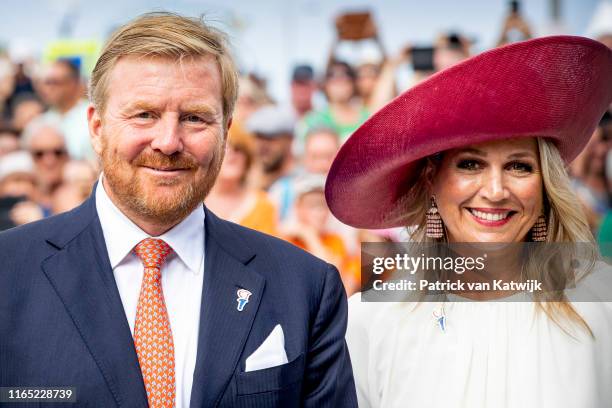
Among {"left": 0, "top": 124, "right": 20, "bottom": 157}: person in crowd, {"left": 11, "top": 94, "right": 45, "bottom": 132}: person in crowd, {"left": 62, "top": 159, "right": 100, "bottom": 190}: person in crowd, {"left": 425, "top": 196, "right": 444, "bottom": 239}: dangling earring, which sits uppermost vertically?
{"left": 11, "top": 94, "right": 45, "bottom": 132}: person in crowd

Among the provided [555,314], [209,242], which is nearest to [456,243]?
[555,314]

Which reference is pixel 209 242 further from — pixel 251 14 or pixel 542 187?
pixel 251 14

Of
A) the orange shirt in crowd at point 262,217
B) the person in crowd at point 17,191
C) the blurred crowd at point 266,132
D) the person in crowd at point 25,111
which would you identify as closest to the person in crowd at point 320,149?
the blurred crowd at point 266,132

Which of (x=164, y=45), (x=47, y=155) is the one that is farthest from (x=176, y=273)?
(x=47, y=155)

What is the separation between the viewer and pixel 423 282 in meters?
2.84

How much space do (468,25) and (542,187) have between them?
11.7 ft

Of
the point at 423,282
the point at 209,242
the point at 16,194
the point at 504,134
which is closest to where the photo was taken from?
the point at 209,242

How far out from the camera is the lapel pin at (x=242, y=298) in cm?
234

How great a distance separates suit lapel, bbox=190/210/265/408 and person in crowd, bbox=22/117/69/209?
3.76 m

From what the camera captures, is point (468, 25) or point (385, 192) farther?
point (468, 25)

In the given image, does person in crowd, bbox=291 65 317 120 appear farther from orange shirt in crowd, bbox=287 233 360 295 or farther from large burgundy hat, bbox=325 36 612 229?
large burgundy hat, bbox=325 36 612 229

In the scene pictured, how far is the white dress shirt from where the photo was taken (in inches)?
88.3

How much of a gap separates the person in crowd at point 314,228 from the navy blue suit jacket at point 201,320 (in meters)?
2.69

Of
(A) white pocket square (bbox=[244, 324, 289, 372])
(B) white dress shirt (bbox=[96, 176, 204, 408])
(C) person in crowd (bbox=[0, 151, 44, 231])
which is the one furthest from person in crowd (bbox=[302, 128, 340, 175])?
(A) white pocket square (bbox=[244, 324, 289, 372])
